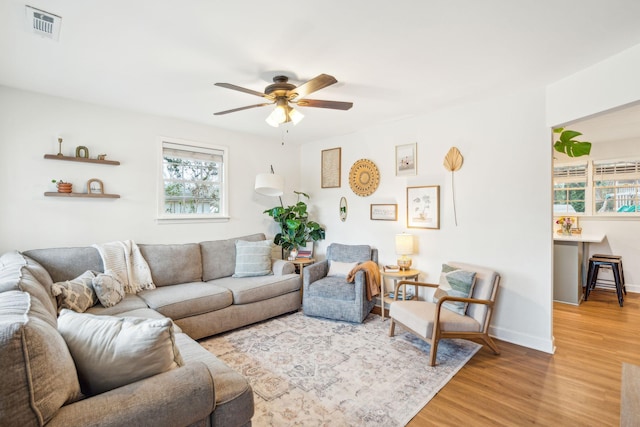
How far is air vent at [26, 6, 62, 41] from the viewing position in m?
1.84

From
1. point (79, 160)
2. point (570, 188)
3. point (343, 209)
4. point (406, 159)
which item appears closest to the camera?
point (79, 160)

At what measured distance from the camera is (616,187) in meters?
5.22

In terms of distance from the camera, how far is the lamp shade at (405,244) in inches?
150

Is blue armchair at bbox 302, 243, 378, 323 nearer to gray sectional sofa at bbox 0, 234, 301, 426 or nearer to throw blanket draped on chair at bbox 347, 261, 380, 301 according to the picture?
throw blanket draped on chair at bbox 347, 261, 380, 301

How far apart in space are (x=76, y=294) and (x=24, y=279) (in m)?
0.74

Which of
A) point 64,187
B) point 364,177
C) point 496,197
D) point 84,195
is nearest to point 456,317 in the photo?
point 496,197

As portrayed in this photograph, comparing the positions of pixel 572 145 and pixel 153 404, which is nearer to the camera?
pixel 153 404

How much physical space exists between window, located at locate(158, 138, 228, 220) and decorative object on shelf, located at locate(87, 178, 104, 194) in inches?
24.8

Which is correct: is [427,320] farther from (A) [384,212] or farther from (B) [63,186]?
(B) [63,186]

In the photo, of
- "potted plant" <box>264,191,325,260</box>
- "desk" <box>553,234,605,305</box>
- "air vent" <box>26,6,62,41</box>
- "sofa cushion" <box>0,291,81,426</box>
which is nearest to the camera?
"sofa cushion" <box>0,291,81,426</box>

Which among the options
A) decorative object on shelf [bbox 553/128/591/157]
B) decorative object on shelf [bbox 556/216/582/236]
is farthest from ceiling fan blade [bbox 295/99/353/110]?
decorative object on shelf [bbox 556/216/582/236]

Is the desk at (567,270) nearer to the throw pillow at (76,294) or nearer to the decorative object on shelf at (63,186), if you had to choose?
the throw pillow at (76,294)

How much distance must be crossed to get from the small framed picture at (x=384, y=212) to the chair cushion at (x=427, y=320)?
138cm

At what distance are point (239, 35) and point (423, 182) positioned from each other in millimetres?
2711
